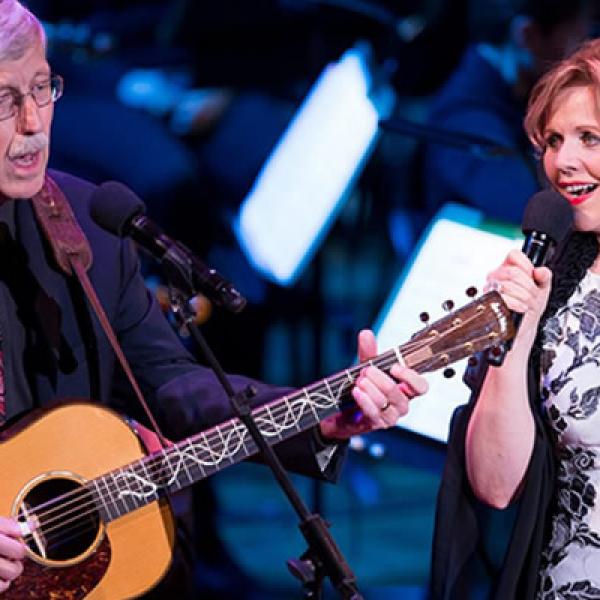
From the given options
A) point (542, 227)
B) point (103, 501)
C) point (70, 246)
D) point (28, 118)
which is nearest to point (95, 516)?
point (103, 501)

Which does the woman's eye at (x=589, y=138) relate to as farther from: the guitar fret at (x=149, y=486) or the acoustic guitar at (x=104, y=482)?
the guitar fret at (x=149, y=486)

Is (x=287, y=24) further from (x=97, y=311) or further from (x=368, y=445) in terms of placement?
(x=97, y=311)

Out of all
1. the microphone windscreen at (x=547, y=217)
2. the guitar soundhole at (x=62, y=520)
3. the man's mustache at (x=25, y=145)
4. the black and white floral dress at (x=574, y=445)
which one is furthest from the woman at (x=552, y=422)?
the man's mustache at (x=25, y=145)

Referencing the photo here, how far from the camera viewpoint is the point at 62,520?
2787 millimetres

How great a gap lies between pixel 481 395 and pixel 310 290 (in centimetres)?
452

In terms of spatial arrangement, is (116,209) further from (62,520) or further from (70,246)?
(62,520)

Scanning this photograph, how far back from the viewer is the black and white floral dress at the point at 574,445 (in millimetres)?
2646

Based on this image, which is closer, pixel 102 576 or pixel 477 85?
pixel 102 576

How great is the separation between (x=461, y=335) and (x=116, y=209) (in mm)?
688

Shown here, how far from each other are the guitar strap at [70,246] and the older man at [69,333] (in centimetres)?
3

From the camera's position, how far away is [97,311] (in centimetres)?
291

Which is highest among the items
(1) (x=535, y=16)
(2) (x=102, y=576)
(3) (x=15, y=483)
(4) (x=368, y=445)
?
(1) (x=535, y=16)

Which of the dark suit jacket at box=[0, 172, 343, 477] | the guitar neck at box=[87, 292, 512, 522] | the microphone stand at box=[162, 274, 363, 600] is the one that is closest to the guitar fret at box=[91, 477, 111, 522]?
the guitar neck at box=[87, 292, 512, 522]

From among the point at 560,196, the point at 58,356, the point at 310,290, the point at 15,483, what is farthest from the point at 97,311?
the point at 310,290
